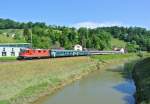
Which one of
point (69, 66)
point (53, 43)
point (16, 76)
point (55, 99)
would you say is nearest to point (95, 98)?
point (55, 99)

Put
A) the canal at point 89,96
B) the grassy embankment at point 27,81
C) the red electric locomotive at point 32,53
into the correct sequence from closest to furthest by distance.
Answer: the grassy embankment at point 27,81
the canal at point 89,96
the red electric locomotive at point 32,53

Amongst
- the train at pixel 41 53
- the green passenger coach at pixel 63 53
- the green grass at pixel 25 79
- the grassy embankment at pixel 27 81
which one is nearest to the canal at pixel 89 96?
the grassy embankment at pixel 27 81

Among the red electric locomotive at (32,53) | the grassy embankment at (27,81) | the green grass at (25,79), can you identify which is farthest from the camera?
the red electric locomotive at (32,53)

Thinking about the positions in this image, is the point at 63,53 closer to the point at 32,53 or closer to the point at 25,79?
the point at 32,53

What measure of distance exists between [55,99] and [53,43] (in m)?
118

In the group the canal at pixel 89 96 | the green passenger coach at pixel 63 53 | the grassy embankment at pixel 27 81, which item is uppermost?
the green passenger coach at pixel 63 53

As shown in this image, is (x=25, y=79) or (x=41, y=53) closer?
(x=25, y=79)

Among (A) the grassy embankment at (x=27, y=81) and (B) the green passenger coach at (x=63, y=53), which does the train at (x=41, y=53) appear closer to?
(B) the green passenger coach at (x=63, y=53)

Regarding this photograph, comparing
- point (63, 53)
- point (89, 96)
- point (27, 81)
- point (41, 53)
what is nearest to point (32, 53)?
point (41, 53)

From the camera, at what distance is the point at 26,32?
511 feet

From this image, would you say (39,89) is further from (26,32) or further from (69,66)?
(26,32)

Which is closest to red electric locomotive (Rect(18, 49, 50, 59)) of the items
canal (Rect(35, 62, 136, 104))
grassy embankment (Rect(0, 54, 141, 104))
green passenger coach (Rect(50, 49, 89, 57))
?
green passenger coach (Rect(50, 49, 89, 57))

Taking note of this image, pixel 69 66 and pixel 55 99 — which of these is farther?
pixel 69 66

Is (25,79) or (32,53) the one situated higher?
(32,53)
